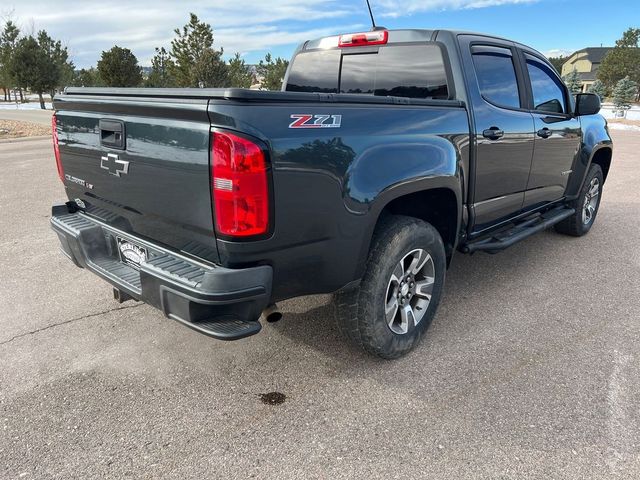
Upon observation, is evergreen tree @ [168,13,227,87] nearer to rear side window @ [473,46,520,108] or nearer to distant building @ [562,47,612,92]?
rear side window @ [473,46,520,108]

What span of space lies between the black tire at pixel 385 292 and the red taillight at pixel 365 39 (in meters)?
1.50

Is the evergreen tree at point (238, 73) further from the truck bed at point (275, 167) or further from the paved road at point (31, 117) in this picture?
the truck bed at point (275, 167)

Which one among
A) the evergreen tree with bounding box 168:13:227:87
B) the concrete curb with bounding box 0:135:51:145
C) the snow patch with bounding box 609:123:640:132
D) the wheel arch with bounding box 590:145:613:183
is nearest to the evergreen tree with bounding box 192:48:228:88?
the evergreen tree with bounding box 168:13:227:87

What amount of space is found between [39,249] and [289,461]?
392 centimetres

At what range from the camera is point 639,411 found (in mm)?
2510

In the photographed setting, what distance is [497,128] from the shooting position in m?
3.46

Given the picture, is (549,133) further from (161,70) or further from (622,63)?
(622,63)

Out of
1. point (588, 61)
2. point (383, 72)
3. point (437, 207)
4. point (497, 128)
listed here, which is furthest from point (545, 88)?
point (588, 61)

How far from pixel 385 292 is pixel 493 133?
149 cm

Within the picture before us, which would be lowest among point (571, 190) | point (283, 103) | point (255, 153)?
point (571, 190)

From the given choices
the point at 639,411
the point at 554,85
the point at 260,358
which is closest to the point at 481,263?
the point at 554,85

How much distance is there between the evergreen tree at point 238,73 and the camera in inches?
1356

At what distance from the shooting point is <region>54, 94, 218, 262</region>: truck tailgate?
2.14 metres

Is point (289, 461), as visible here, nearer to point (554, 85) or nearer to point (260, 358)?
point (260, 358)
